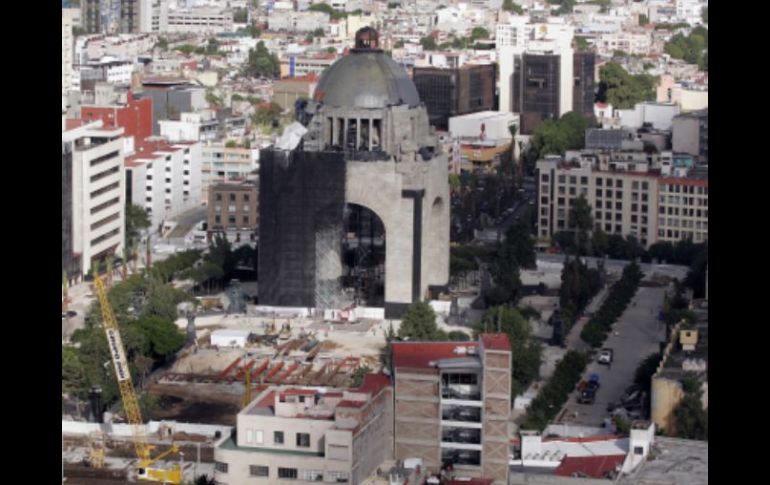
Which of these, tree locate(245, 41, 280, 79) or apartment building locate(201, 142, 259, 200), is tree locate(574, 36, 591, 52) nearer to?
tree locate(245, 41, 280, 79)

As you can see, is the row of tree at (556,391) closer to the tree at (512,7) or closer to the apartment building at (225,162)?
the apartment building at (225,162)

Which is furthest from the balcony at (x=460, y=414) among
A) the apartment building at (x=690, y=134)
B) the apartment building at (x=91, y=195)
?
the apartment building at (x=690, y=134)

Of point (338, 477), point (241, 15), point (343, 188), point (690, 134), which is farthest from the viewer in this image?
point (241, 15)

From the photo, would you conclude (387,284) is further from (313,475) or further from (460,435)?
(313,475)

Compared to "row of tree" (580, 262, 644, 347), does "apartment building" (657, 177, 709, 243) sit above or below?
above

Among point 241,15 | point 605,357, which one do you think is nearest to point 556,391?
point 605,357

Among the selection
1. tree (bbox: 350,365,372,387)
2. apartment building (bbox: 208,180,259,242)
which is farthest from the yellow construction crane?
apartment building (bbox: 208,180,259,242)

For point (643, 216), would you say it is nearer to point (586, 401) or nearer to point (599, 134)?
point (599, 134)
